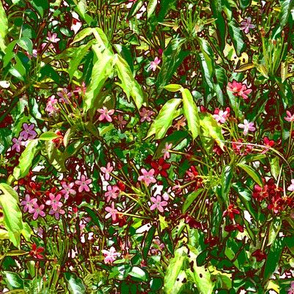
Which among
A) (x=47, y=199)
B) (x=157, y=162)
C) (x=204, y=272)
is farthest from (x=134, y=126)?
(x=204, y=272)

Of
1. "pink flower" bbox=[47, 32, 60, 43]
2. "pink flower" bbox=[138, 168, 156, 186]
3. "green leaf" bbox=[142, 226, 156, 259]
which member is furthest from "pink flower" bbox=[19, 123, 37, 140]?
"green leaf" bbox=[142, 226, 156, 259]

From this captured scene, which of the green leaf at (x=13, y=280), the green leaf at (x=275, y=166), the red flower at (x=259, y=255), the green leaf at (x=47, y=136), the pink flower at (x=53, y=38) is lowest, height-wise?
the green leaf at (x=13, y=280)

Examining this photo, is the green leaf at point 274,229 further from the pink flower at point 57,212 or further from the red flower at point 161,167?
the pink flower at point 57,212

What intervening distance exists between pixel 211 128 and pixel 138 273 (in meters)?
0.59

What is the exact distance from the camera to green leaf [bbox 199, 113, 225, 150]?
235cm

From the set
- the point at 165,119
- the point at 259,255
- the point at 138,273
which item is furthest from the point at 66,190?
the point at 259,255

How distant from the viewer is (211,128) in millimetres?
2365

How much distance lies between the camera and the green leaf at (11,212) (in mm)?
2238

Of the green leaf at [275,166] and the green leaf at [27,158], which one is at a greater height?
the green leaf at [27,158]

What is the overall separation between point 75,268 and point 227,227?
0.64 m

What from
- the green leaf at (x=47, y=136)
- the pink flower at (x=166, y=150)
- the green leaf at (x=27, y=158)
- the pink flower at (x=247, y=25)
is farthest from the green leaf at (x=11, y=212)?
the pink flower at (x=247, y=25)

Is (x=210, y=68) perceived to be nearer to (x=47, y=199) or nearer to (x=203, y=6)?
(x=203, y=6)

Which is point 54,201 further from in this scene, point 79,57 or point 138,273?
point 79,57

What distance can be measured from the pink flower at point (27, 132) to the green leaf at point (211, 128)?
64 centimetres
